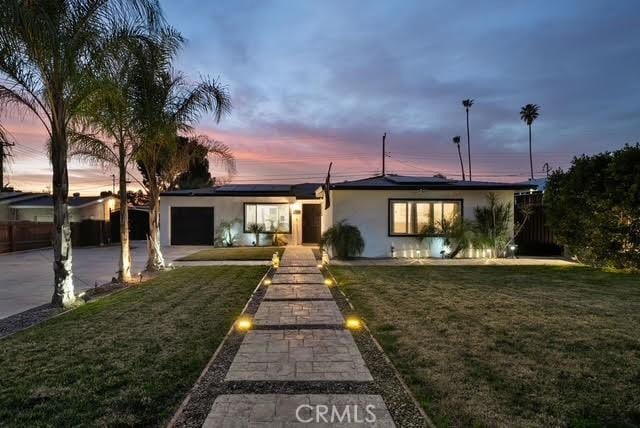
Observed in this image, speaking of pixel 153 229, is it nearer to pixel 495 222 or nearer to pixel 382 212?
pixel 382 212

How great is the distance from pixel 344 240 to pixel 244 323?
7913mm

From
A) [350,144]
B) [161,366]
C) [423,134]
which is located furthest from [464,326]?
[423,134]

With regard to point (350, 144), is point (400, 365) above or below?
below

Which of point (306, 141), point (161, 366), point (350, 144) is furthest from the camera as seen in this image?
point (350, 144)

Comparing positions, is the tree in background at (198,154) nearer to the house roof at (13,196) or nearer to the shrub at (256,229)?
the shrub at (256,229)

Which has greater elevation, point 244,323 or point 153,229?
point 153,229

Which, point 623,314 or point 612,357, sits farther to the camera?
point 623,314

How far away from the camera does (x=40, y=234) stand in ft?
62.2

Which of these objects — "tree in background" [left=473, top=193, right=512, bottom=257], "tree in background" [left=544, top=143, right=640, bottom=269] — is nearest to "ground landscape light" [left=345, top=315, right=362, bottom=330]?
"tree in background" [left=544, top=143, right=640, bottom=269]

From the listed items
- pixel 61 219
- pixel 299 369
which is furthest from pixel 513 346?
pixel 61 219

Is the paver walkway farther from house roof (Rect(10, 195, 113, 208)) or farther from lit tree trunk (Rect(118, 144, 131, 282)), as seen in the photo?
house roof (Rect(10, 195, 113, 208))

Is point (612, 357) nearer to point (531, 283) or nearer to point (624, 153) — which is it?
point (531, 283)

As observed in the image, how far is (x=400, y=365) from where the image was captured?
3723mm

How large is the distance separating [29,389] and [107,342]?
127 cm
